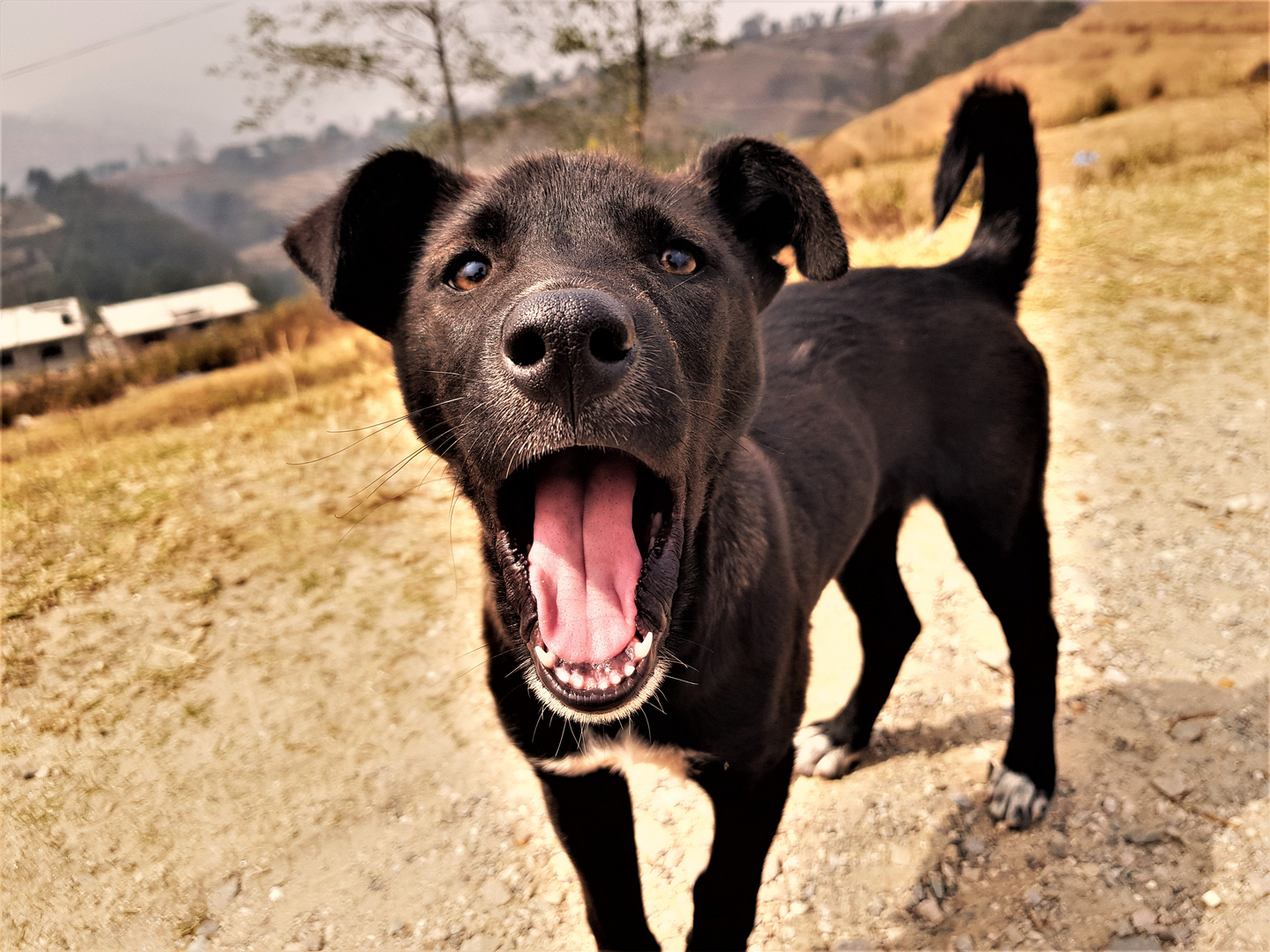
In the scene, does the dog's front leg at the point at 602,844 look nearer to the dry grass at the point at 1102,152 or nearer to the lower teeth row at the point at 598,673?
the lower teeth row at the point at 598,673

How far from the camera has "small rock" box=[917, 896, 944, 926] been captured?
2557mm

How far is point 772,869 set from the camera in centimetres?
277

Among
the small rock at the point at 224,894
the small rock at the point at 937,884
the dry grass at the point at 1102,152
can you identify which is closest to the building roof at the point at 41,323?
the small rock at the point at 224,894

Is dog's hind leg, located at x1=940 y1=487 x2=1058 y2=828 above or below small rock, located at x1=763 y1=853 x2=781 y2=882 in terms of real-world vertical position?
above

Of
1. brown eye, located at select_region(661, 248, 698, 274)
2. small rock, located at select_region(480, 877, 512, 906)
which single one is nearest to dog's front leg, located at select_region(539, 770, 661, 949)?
small rock, located at select_region(480, 877, 512, 906)

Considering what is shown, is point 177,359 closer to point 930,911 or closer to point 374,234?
point 374,234

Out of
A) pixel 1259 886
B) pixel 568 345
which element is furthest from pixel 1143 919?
pixel 568 345

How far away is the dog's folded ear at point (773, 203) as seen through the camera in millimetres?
2051

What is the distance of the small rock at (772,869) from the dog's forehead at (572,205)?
2259mm

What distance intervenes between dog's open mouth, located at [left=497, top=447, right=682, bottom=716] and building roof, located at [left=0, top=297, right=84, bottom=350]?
7538 millimetres

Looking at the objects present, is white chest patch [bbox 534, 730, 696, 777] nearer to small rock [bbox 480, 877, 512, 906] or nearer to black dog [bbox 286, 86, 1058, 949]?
black dog [bbox 286, 86, 1058, 949]

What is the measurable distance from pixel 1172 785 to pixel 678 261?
2791 millimetres

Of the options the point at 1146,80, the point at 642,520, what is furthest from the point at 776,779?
the point at 1146,80

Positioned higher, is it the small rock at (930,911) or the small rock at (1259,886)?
the small rock at (1259,886)
